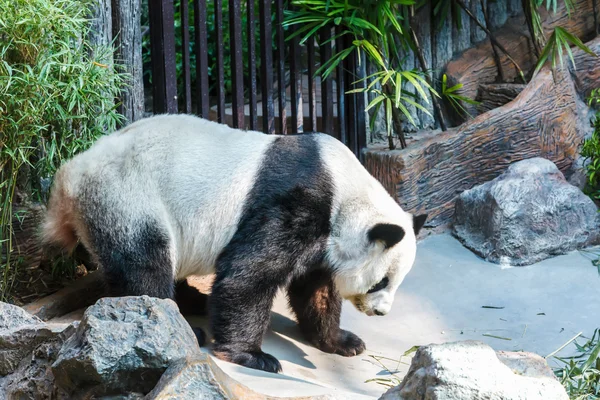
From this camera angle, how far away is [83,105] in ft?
12.7

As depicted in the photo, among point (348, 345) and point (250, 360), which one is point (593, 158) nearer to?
point (348, 345)

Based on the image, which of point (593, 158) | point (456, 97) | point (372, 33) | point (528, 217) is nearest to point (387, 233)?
point (528, 217)

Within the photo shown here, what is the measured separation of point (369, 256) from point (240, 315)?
717 millimetres

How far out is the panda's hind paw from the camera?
163 inches

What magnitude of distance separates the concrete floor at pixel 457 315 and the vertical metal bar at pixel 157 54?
1.48 meters

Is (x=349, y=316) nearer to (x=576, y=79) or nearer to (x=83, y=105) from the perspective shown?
(x=83, y=105)

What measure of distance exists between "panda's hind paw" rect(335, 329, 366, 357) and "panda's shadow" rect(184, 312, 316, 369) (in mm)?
197

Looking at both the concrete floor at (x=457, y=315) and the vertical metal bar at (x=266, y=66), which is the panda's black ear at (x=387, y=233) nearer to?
the concrete floor at (x=457, y=315)

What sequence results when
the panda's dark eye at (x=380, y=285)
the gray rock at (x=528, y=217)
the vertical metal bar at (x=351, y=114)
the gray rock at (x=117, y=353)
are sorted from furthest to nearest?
the vertical metal bar at (x=351, y=114)
the gray rock at (x=528, y=217)
the panda's dark eye at (x=380, y=285)
the gray rock at (x=117, y=353)

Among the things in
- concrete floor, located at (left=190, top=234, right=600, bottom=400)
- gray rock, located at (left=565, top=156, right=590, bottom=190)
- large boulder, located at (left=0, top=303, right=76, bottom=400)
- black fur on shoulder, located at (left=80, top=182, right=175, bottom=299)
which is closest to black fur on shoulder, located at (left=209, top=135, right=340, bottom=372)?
concrete floor, located at (left=190, top=234, right=600, bottom=400)

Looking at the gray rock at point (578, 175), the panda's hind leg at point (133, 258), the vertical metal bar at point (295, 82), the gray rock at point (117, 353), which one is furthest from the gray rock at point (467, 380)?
the gray rock at point (578, 175)

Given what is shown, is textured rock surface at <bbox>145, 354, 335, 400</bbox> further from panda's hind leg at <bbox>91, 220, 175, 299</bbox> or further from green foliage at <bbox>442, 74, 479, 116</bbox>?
green foliage at <bbox>442, 74, 479, 116</bbox>

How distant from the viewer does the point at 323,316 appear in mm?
4129

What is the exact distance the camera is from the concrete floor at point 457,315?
4023 mm
